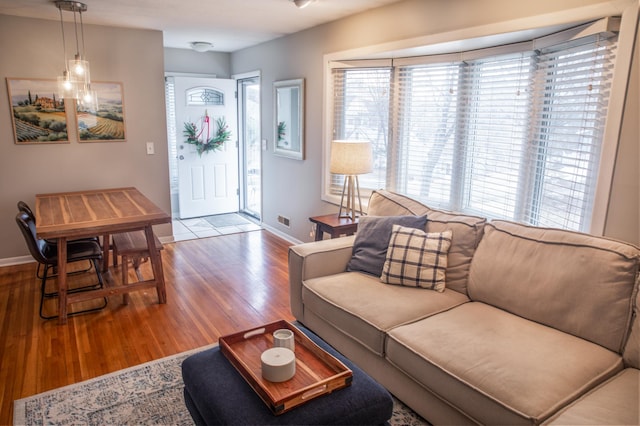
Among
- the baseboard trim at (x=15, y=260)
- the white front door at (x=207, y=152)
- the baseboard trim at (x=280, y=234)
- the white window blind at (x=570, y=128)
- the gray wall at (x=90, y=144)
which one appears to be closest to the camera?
the white window blind at (x=570, y=128)

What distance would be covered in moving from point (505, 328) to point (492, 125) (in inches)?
62.2

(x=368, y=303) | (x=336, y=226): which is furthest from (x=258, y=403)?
(x=336, y=226)

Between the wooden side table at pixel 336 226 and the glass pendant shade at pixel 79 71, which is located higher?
the glass pendant shade at pixel 79 71

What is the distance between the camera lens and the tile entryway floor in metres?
5.39

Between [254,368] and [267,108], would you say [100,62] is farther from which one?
[254,368]

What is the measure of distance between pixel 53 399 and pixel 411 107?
10.5 feet

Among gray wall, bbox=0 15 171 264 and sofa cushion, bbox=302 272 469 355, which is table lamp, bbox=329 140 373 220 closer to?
sofa cushion, bbox=302 272 469 355

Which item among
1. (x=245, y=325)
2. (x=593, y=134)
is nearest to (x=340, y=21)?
(x=593, y=134)

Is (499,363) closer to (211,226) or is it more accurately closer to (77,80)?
(77,80)

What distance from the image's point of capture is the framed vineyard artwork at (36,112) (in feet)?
13.5

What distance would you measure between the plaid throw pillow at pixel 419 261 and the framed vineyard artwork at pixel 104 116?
347 cm

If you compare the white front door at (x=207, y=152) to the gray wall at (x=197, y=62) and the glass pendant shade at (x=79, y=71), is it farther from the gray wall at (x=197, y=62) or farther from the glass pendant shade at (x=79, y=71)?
the glass pendant shade at (x=79, y=71)

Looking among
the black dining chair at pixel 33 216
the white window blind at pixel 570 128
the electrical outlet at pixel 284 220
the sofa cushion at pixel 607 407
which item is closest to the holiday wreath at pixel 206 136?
the electrical outlet at pixel 284 220

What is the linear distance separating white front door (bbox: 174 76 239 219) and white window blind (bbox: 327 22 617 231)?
2.51m
